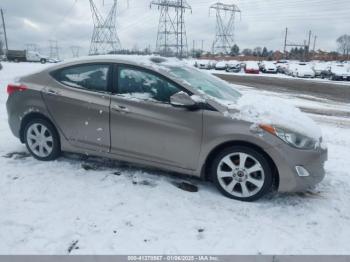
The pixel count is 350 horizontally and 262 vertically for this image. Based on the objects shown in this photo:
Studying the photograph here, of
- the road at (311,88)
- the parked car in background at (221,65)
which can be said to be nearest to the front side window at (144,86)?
the road at (311,88)

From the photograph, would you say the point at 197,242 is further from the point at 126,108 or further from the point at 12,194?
the point at 12,194

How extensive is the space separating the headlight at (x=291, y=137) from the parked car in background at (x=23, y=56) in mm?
55150

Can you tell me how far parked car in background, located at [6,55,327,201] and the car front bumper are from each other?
1cm

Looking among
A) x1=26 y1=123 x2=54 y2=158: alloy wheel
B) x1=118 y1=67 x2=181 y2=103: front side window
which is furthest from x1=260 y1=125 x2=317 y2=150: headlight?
x1=26 y1=123 x2=54 y2=158: alloy wheel

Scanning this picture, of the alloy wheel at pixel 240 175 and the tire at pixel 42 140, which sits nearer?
the alloy wheel at pixel 240 175

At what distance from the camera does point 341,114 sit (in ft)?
33.3

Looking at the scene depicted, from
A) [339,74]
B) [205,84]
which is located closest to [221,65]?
[339,74]

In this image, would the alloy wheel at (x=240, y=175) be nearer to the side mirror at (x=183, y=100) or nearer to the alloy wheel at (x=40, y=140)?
the side mirror at (x=183, y=100)

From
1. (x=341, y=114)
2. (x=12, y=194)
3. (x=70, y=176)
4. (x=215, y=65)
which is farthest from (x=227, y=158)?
(x=215, y=65)

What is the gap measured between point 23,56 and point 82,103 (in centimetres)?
5348

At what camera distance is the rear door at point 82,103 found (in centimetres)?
404

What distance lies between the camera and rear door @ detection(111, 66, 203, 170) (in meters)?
3.66

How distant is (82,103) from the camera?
4.11 metres

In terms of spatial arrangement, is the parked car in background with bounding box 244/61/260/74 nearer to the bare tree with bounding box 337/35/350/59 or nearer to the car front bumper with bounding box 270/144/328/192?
the car front bumper with bounding box 270/144/328/192
